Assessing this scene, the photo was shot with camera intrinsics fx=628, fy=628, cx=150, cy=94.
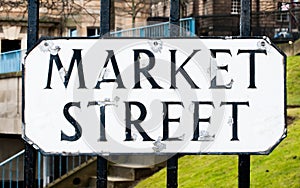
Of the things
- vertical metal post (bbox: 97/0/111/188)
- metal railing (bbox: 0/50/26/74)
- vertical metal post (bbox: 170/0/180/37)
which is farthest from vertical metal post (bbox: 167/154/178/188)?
metal railing (bbox: 0/50/26/74)

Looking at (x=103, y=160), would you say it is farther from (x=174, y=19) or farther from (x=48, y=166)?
(x=48, y=166)

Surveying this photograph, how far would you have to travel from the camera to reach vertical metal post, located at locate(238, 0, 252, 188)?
348 cm

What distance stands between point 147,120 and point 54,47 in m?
0.63

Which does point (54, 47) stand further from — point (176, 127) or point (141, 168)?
point (141, 168)

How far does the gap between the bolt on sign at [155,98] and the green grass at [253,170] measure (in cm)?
377

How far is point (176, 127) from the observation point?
3320 mm

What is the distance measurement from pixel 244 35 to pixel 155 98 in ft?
2.02

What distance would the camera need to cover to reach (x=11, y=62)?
596 inches

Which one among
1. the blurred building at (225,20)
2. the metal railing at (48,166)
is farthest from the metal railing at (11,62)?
the blurred building at (225,20)

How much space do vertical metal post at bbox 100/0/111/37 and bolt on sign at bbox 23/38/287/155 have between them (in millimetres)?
145

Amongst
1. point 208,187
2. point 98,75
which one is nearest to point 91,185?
point 208,187

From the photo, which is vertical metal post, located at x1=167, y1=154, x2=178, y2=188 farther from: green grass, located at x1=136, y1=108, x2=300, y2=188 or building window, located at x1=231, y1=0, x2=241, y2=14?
building window, located at x1=231, y1=0, x2=241, y2=14

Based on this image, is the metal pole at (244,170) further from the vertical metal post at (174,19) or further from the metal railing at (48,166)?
the metal railing at (48,166)

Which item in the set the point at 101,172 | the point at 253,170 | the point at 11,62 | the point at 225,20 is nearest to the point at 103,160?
the point at 101,172
